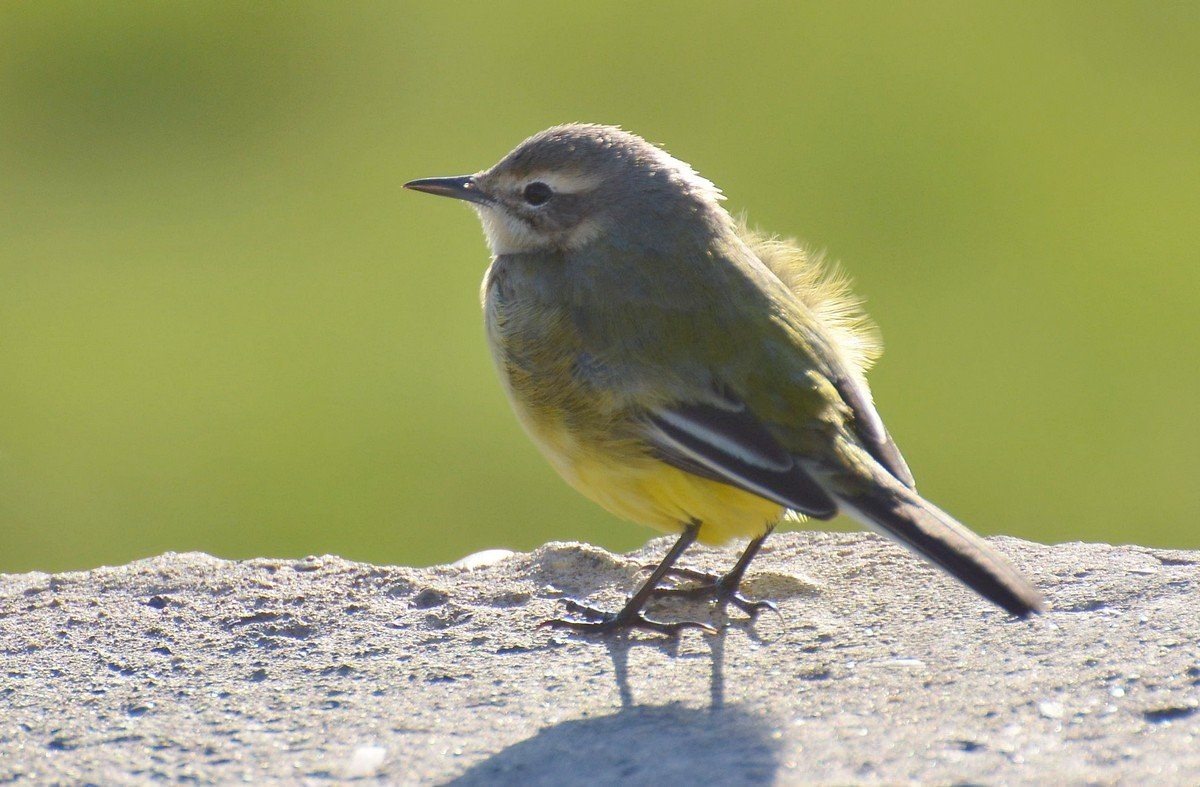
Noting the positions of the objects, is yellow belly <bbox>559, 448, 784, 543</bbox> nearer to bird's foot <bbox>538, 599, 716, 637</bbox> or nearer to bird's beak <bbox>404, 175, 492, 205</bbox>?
bird's foot <bbox>538, 599, 716, 637</bbox>

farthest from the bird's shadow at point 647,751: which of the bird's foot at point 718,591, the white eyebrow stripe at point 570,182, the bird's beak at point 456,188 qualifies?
the bird's beak at point 456,188

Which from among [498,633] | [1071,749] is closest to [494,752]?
[498,633]

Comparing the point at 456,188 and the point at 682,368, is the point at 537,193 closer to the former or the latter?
the point at 456,188

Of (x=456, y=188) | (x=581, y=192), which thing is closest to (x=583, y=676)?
(x=581, y=192)

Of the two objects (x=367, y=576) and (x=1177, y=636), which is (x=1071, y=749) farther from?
(x=367, y=576)

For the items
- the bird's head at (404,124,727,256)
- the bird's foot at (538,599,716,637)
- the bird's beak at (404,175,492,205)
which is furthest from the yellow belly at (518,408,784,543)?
the bird's beak at (404,175,492,205)

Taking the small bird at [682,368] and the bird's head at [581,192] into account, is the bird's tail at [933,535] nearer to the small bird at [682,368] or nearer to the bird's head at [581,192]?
the small bird at [682,368]
